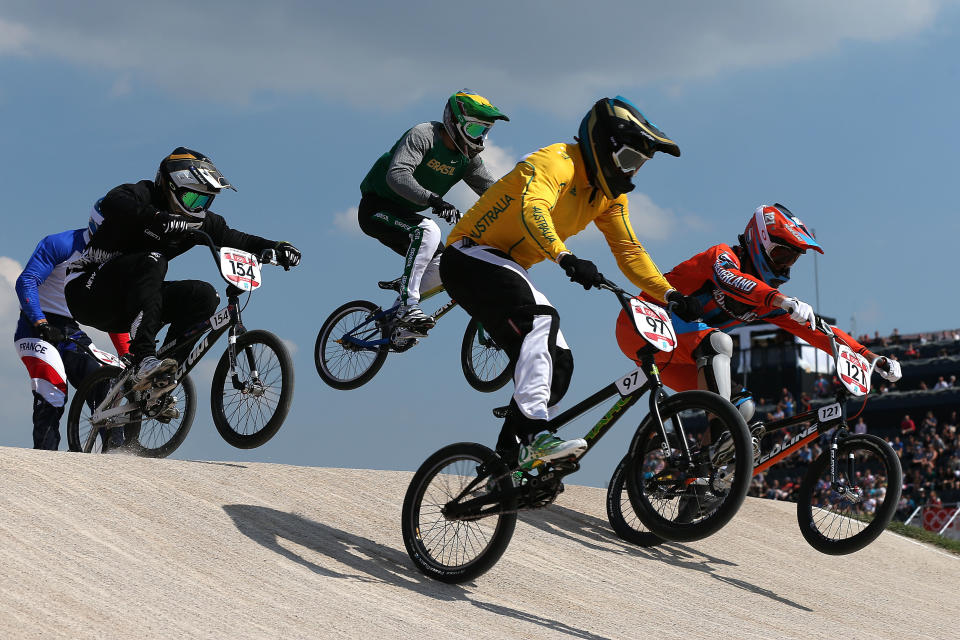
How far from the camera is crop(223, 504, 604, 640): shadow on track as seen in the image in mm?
6281

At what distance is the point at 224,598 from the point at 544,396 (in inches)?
79.5

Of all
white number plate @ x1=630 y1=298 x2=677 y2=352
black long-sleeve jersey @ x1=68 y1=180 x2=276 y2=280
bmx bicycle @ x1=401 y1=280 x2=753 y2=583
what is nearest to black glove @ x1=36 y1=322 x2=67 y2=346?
black long-sleeve jersey @ x1=68 y1=180 x2=276 y2=280

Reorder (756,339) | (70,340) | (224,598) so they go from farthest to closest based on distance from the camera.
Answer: (756,339) < (70,340) < (224,598)

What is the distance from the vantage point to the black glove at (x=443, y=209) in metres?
9.76

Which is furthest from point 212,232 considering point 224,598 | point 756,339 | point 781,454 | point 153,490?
point 756,339

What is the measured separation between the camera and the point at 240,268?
833 cm

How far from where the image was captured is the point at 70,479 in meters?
7.26

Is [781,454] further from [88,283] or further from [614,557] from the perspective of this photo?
[88,283]

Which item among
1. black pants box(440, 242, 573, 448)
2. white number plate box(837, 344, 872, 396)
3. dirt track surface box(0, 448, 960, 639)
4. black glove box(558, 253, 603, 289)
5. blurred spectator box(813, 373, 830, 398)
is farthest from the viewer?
blurred spectator box(813, 373, 830, 398)

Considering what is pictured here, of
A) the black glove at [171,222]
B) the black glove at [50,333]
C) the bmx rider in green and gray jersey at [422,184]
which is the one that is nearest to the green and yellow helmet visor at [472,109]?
the bmx rider in green and gray jersey at [422,184]

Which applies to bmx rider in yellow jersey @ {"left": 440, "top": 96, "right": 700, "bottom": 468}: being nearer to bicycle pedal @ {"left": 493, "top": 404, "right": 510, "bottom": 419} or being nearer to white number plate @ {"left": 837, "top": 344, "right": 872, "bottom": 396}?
bicycle pedal @ {"left": 493, "top": 404, "right": 510, "bottom": 419}

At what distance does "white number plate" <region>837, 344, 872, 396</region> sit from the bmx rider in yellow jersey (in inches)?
104

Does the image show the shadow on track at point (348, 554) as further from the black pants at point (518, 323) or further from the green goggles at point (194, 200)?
the green goggles at point (194, 200)

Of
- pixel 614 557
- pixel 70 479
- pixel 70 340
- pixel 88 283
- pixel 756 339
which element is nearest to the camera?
pixel 70 479
